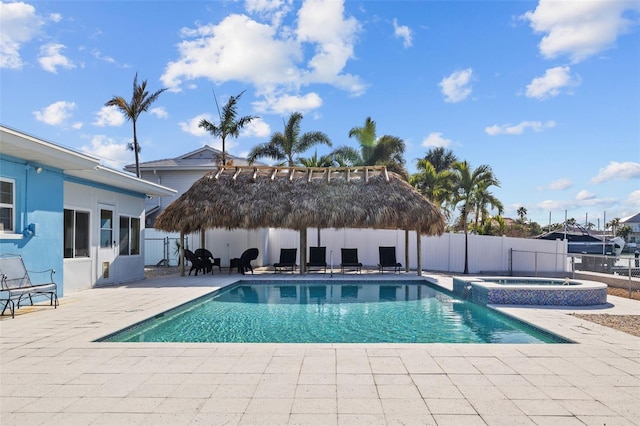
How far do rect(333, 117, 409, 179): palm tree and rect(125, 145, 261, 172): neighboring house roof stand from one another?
6204mm

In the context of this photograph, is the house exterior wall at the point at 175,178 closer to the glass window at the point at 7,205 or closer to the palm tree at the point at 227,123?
the palm tree at the point at 227,123

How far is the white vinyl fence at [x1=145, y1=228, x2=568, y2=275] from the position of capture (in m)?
16.2

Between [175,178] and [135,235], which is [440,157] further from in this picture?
[135,235]

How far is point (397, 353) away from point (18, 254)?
739 cm

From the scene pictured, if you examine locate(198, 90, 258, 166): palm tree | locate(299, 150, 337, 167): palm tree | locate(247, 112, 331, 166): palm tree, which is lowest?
locate(299, 150, 337, 167): palm tree

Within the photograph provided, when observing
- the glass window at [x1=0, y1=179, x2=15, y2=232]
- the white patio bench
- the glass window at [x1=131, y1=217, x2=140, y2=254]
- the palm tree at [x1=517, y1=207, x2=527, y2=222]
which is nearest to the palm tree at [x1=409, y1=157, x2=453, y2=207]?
the glass window at [x1=131, y1=217, x2=140, y2=254]

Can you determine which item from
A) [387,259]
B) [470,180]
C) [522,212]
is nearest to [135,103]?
[387,259]

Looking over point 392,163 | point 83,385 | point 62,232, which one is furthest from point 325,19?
point 392,163

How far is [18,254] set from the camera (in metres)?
7.53

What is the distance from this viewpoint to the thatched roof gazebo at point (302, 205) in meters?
13.0

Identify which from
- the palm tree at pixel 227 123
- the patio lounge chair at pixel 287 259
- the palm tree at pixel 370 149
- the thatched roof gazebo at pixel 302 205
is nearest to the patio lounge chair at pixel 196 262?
the thatched roof gazebo at pixel 302 205

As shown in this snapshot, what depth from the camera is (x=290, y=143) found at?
21578 mm

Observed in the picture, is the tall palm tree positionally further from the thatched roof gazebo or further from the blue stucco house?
the blue stucco house

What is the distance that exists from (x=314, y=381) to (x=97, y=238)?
9155 mm
